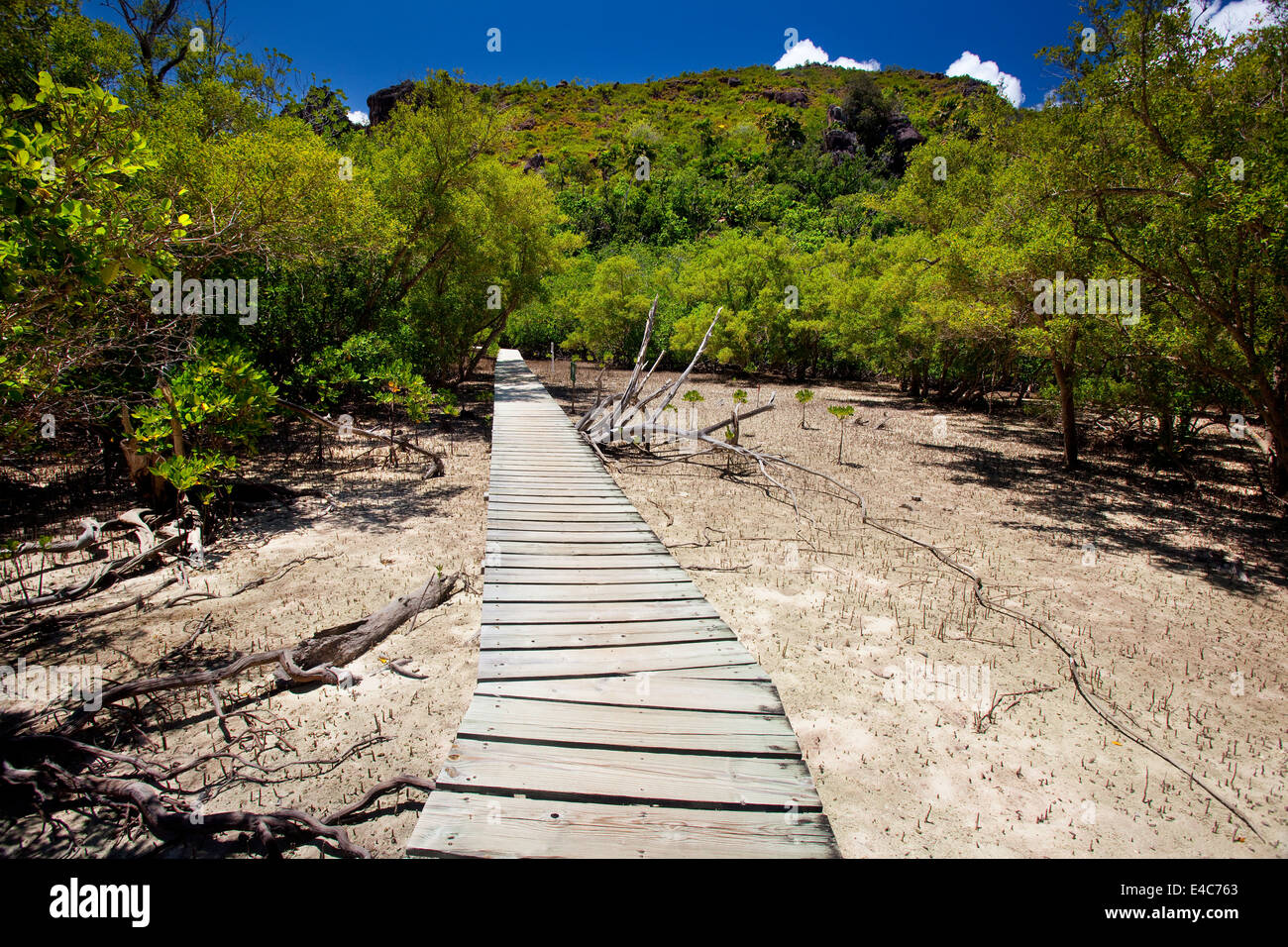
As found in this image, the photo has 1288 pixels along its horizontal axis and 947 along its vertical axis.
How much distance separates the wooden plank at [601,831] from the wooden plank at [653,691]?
700mm

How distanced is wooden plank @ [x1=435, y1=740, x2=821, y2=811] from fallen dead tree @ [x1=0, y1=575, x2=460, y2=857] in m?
0.93

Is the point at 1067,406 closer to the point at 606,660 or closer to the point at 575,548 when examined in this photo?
the point at 575,548

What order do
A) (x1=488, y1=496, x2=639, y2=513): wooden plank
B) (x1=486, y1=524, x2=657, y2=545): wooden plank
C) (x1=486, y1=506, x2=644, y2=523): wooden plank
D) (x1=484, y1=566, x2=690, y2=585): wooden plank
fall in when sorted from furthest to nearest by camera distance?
(x1=488, y1=496, x2=639, y2=513): wooden plank < (x1=486, y1=506, x2=644, y2=523): wooden plank < (x1=486, y1=524, x2=657, y2=545): wooden plank < (x1=484, y1=566, x2=690, y2=585): wooden plank

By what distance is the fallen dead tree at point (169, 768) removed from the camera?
9.79 feet

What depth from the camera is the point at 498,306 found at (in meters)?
17.0

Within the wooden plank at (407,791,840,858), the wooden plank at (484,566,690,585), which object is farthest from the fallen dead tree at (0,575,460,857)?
the wooden plank at (484,566,690,585)

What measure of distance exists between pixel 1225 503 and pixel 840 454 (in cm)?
643

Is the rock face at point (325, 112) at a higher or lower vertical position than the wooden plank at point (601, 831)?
higher

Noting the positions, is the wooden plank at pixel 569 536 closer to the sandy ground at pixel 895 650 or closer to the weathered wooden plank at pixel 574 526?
the weathered wooden plank at pixel 574 526

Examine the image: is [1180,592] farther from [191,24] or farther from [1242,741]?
[191,24]

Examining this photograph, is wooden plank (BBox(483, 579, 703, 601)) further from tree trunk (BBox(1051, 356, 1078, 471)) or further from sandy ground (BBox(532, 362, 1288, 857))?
tree trunk (BBox(1051, 356, 1078, 471))

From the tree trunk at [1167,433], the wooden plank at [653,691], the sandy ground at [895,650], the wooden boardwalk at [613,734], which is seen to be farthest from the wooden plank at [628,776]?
the tree trunk at [1167,433]

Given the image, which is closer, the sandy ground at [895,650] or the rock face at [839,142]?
the sandy ground at [895,650]

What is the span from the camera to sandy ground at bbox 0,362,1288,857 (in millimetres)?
3450
